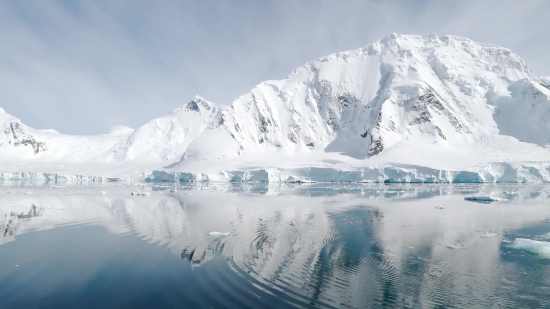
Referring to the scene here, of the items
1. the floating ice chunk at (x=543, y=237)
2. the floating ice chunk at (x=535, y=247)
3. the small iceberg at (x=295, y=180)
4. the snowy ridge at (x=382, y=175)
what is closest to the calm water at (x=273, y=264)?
the floating ice chunk at (x=535, y=247)

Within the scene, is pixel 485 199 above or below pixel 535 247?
above

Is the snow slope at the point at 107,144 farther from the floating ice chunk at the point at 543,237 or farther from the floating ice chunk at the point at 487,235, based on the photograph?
the floating ice chunk at the point at 543,237

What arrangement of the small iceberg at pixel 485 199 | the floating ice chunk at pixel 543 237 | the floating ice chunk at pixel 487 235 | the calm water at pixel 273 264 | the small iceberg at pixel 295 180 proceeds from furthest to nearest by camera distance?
the small iceberg at pixel 295 180, the small iceberg at pixel 485 199, the floating ice chunk at pixel 487 235, the floating ice chunk at pixel 543 237, the calm water at pixel 273 264

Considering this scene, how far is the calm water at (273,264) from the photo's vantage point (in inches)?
288

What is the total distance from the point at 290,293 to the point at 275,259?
3.00 m

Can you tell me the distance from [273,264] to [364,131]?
10288 cm

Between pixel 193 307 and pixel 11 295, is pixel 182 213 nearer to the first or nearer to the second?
pixel 11 295

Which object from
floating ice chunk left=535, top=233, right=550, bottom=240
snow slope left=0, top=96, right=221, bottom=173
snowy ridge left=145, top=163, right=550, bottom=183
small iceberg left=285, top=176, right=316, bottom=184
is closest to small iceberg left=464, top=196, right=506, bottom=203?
floating ice chunk left=535, top=233, right=550, bottom=240

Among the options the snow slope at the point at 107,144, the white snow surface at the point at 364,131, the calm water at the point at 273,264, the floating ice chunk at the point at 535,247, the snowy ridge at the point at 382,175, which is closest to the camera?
the calm water at the point at 273,264

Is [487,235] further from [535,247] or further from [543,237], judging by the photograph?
[535,247]

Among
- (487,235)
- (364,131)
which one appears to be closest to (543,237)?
(487,235)

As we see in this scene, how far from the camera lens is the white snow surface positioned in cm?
7400

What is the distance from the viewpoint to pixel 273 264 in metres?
9.97

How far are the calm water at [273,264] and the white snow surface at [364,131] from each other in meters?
55.4
